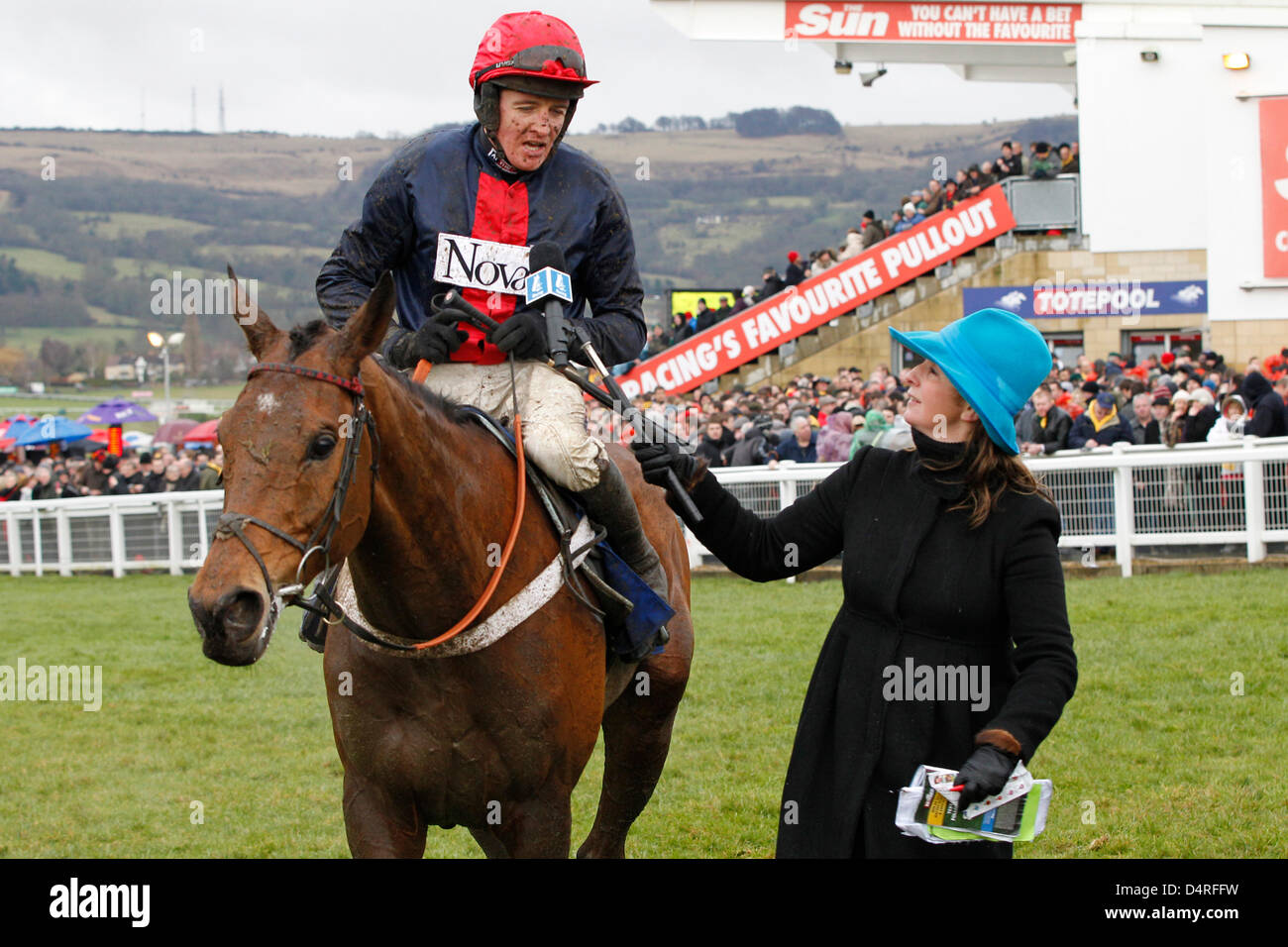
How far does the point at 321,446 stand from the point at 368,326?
0.31 m

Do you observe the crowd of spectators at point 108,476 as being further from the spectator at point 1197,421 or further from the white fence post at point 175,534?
the spectator at point 1197,421

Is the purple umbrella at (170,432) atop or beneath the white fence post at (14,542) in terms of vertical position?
atop

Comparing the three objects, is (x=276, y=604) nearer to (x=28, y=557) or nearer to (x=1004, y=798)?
(x=1004, y=798)

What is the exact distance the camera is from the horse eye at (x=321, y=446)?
2.93 m

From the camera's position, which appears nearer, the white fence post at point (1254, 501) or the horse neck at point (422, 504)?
the horse neck at point (422, 504)

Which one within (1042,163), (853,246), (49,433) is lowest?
(49,433)

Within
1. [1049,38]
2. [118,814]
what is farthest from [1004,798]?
[1049,38]

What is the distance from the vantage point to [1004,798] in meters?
2.95

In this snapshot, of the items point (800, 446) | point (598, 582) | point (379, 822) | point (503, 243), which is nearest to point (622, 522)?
point (598, 582)

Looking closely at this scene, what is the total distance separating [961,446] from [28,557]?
1809 cm

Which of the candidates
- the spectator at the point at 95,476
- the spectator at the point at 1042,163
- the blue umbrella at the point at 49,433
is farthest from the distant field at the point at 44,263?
the spectator at the point at 1042,163

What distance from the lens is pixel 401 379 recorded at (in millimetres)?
3432

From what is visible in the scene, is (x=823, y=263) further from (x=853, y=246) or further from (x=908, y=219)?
(x=908, y=219)

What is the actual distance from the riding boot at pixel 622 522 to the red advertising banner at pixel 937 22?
71.4 ft
